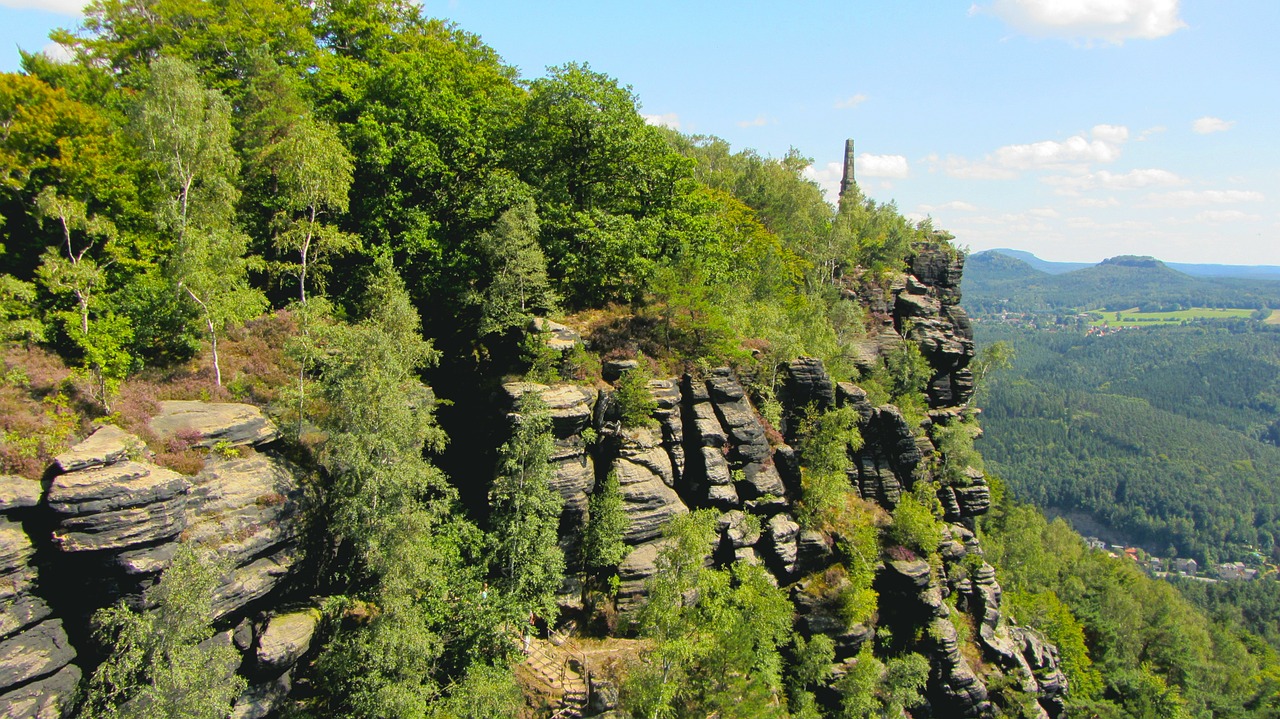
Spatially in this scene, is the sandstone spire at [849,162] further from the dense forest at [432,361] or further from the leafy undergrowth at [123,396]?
the leafy undergrowth at [123,396]

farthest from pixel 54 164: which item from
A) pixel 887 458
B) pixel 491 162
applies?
pixel 887 458

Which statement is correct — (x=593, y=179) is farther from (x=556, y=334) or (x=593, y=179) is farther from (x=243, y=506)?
(x=243, y=506)

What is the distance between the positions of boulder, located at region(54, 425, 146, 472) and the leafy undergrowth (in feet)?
1.76

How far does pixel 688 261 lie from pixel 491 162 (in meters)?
12.4

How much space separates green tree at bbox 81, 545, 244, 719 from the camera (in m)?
17.5

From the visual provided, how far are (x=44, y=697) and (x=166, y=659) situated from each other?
305 cm

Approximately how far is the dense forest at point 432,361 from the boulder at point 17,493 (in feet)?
1.88

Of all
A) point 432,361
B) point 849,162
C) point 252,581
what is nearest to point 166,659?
point 252,581

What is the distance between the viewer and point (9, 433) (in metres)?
19.5

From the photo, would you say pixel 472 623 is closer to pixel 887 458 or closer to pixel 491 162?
pixel 491 162

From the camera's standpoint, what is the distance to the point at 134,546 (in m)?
19.2

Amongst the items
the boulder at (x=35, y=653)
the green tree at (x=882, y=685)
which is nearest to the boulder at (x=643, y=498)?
the green tree at (x=882, y=685)

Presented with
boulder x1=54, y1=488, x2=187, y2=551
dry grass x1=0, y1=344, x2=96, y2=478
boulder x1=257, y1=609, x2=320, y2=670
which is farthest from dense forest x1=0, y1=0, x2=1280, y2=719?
boulder x1=54, y1=488, x2=187, y2=551

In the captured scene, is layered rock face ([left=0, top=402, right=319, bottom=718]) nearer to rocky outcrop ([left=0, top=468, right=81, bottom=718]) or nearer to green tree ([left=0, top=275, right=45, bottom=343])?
rocky outcrop ([left=0, top=468, right=81, bottom=718])
